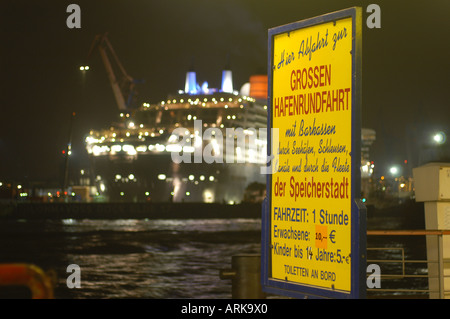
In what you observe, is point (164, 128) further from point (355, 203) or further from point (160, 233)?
point (355, 203)

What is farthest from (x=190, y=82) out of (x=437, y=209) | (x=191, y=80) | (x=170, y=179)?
(x=437, y=209)

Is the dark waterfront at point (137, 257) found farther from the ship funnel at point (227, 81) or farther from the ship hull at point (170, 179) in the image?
the ship funnel at point (227, 81)

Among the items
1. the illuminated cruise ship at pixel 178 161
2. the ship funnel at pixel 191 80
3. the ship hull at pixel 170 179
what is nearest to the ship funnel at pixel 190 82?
the ship funnel at pixel 191 80

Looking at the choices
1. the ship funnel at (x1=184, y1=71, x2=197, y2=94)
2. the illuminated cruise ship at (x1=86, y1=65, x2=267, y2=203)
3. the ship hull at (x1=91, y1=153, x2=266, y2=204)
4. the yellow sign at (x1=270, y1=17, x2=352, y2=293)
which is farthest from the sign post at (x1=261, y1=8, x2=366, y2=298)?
the ship funnel at (x1=184, y1=71, x2=197, y2=94)

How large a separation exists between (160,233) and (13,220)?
133 feet

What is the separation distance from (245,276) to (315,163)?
1.27 metres

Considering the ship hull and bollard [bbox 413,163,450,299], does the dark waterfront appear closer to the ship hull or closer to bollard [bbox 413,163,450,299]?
bollard [bbox 413,163,450,299]

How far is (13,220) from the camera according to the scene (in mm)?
98625

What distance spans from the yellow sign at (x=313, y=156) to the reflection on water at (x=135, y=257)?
16.6 meters

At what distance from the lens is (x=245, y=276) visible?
652 cm

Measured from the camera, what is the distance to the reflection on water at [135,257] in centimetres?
2494

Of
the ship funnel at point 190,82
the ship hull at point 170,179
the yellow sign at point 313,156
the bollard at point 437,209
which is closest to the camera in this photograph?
the yellow sign at point 313,156

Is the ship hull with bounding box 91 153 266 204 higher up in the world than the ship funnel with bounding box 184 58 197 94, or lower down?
lower down

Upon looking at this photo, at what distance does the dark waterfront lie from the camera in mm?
24938
